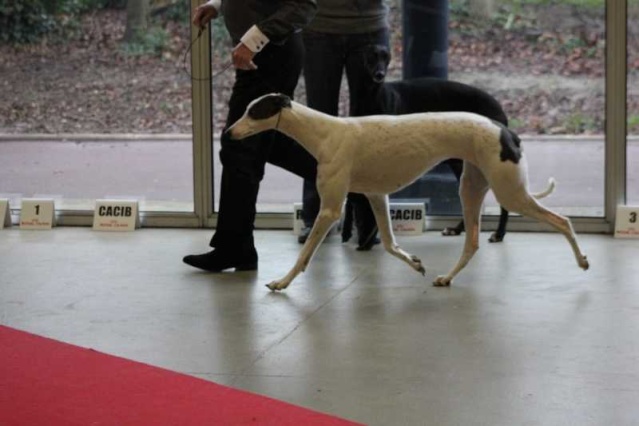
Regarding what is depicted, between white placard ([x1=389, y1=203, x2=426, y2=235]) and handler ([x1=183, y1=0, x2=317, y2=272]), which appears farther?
white placard ([x1=389, y1=203, x2=426, y2=235])

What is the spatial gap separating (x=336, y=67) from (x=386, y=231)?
126 centimetres

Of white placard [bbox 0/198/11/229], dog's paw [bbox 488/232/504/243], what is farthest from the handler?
white placard [bbox 0/198/11/229]

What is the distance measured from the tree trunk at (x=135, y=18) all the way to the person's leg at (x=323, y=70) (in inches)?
45.8

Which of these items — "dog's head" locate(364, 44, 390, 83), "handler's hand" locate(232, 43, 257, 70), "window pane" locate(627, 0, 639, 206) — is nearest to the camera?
"handler's hand" locate(232, 43, 257, 70)

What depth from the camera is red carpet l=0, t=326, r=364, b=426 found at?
3.32 metres

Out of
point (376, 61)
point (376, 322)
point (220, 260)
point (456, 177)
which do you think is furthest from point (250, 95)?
point (456, 177)

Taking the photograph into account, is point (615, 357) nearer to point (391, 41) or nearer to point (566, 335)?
point (566, 335)

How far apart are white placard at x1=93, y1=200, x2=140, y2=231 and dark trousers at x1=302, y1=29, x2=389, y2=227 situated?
3.90 ft

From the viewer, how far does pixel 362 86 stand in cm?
600

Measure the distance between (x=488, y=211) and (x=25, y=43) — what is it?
272 cm

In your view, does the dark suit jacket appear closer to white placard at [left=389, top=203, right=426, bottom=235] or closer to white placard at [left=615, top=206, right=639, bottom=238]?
white placard at [left=389, top=203, right=426, bottom=235]

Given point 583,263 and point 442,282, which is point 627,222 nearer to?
point 583,263

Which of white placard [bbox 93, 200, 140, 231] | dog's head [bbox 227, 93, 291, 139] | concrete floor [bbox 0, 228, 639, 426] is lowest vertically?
concrete floor [bbox 0, 228, 639, 426]

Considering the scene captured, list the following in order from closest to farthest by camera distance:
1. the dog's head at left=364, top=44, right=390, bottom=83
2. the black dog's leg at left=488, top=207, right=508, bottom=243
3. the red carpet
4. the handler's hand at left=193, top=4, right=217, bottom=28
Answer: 1. the red carpet
2. the handler's hand at left=193, top=4, right=217, bottom=28
3. the dog's head at left=364, top=44, right=390, bottom=83
4. the black dog's leg at left=488, top=207, right=508, bottom=243
